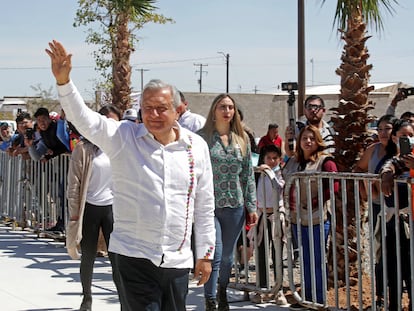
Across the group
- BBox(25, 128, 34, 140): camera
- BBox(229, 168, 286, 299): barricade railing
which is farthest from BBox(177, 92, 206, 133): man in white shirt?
BBox(25, 128, 34, 140): camera

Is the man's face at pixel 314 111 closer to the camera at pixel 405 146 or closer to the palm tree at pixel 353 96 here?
the palm tree at pixel 353 96

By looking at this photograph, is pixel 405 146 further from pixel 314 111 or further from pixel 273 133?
pixel 273 133

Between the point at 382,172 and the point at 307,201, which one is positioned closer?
the point at 382,172

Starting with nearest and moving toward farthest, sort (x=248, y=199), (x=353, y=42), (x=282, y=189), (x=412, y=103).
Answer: (x=248, y=199) → (x=282, y=189) → (x=353, y=42) → (x=412, y=103)

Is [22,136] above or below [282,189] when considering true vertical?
above

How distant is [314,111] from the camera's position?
8133 mm

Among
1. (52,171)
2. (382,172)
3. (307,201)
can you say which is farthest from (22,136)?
(382,172)

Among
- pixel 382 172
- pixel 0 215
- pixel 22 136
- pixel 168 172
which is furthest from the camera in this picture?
pixel 0 215

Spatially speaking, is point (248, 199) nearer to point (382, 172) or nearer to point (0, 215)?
point (382, 172)

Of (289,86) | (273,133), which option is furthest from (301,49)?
(289,86)

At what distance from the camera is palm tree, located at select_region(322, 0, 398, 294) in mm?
7898

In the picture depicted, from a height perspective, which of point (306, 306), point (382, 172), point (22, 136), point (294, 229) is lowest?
point (306, 306)

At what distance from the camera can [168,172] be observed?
14.5 ft

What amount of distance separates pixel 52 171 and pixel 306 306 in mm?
5712
